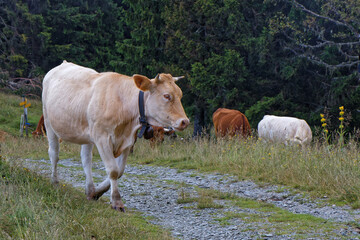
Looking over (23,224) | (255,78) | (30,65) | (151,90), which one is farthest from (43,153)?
(30,65)

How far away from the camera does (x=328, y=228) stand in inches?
215

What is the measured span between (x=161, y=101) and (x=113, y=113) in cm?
68

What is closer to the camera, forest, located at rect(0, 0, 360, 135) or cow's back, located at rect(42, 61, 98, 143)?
cow's back, located at rect(42, 61, 98, 143)

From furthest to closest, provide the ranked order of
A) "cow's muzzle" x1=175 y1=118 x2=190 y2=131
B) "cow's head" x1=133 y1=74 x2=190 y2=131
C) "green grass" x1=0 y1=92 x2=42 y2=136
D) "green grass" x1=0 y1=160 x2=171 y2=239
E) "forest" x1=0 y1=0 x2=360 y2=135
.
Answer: "green grass" x1=0 y1=92 x2=42 y2=136
"forest" x1=0 y1=0 x2=360 y2=135
"cow's head" x1=133 y1=74 x2=190 y2=131
"cow's muzzle" x1=175 y1=118 x2=190 y2=131
"green grass" x1=0 y1=160 x2=171 y2=239

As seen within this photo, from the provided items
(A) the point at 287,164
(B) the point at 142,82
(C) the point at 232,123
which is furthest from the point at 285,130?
(B) the point at 142,82

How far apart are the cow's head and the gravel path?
1.26m

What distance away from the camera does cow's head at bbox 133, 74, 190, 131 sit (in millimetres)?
6418

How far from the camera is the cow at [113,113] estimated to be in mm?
6461

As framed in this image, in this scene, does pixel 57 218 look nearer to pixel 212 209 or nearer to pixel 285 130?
pixel 212 209

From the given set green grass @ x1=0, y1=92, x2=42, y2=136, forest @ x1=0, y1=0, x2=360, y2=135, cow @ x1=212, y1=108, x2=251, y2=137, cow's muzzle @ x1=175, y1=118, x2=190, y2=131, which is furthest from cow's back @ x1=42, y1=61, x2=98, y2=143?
green grass @ x1=0, y1=92, x2=42, y2=136

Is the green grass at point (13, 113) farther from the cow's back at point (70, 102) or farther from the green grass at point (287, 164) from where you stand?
the cow's back at point (70, 102)

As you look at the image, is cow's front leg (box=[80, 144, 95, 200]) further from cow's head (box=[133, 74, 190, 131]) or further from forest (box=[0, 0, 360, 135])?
forest (box=[0, 0, 360, 135])

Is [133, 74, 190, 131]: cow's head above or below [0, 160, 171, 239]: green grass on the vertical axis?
above

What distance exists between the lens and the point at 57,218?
466cm
